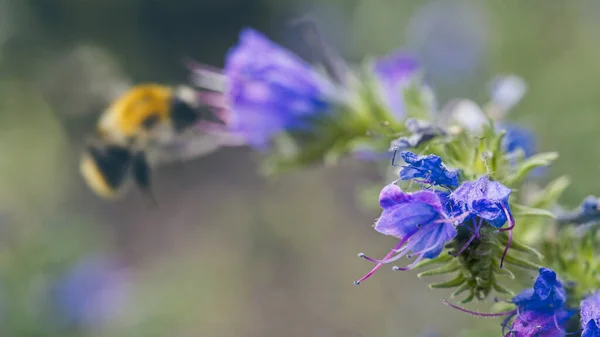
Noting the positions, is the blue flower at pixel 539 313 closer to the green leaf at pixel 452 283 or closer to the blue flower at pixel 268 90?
the green leaf at pixel 452 283

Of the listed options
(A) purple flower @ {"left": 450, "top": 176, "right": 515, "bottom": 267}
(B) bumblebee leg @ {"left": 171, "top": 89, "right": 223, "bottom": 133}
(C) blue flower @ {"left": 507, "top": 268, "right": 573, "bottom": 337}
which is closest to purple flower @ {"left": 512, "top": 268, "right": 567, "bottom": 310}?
(C) blue flower @ {"left": 507, "top": 268, "right": 573, "bottom": 337}

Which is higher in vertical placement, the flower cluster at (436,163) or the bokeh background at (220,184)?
the bokeh background at (220,184)

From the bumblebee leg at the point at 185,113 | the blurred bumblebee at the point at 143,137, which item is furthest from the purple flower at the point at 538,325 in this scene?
the bumblebee leg at the point at 185,113

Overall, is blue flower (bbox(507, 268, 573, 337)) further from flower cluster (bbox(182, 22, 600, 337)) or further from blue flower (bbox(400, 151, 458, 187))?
blue flower (bbox(400, 151, 458, 187))

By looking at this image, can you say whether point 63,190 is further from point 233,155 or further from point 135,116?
point 135,116

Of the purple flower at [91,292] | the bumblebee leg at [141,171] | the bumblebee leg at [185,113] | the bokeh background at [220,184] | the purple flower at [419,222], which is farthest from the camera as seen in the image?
the purple flower at [91,292]

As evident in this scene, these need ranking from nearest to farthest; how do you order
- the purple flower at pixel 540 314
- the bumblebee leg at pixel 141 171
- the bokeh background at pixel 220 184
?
the purple flower at pixel 540 314 → the bumblebee leg at pixel 141 171 → the bokeh background at pixel 220 184
